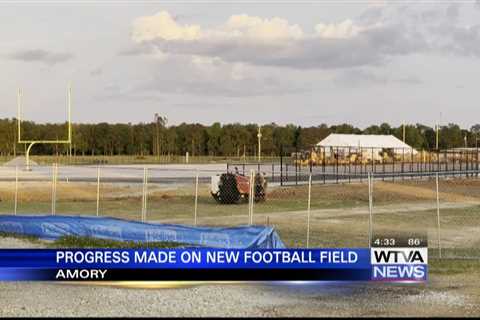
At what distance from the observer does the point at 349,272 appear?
10930mm

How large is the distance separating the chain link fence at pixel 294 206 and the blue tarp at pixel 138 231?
2.17 meters

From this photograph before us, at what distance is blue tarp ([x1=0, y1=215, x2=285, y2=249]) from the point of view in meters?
14.8

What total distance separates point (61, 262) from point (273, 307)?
302cm

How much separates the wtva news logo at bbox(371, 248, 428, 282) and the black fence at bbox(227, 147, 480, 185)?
58.1 feet

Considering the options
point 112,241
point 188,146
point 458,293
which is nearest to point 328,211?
point 112,241

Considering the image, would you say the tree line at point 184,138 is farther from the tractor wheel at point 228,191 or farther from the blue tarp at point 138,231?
the blue tarp at point 138,231

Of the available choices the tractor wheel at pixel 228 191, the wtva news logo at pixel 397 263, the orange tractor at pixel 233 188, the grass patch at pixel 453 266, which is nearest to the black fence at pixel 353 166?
the orange tractor at pixel 233 188

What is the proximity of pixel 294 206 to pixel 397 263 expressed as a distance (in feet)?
60.9

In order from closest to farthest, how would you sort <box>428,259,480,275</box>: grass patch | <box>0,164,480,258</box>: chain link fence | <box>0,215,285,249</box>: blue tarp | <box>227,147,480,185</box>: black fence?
<box>428,259,480,275</box>: grass patch, <box>0,215,285,249</box>: blue tarp, <box>0,164,480,258</box>: chain link fence, <box>227,147,480,185</box>: black fence

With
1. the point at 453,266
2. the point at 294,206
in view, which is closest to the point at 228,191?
the point at 294,206

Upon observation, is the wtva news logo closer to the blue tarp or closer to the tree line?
the blue tarp

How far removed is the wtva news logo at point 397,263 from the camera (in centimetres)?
1029

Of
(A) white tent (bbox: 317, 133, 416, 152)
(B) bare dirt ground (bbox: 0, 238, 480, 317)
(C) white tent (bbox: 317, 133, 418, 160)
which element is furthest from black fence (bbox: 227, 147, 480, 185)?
(B) bare dirt ground (bbox: 0, 238, 480, 317)

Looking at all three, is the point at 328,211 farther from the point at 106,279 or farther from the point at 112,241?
the point at 106,279
